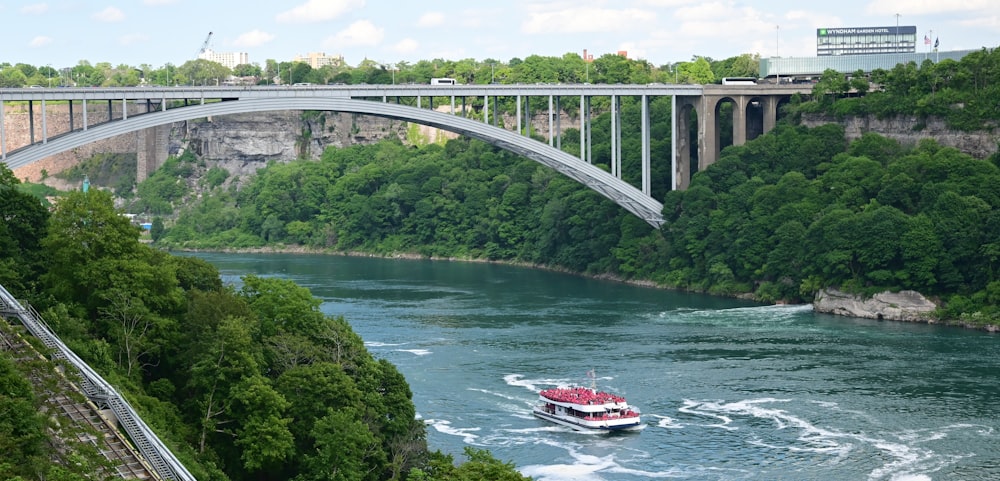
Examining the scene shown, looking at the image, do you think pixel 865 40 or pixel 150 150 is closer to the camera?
pixel 865 40

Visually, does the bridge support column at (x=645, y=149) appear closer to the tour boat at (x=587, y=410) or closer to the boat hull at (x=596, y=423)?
the tour boat at (x=587, y=410)

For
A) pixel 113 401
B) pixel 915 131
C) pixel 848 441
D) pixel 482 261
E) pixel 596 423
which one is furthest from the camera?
pixel 482 261

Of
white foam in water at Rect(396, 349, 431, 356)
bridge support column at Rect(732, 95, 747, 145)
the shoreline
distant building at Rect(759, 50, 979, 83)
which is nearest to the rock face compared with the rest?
the shoreline

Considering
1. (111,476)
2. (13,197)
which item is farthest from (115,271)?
(111,476)

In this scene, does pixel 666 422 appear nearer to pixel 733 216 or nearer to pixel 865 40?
pixel 733 216

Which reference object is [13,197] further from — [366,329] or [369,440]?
[366,329]

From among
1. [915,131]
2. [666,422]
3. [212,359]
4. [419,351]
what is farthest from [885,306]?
[212,359]
